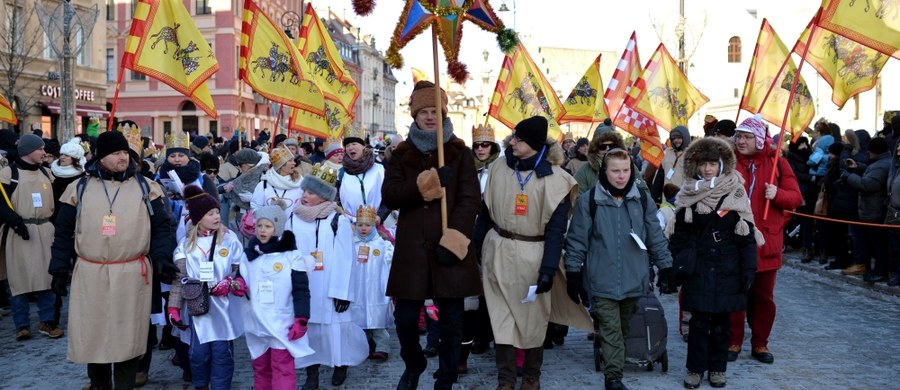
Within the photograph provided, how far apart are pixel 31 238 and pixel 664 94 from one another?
11.4 m

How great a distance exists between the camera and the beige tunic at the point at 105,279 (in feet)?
20.1

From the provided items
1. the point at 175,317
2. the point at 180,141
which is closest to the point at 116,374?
the point at 175,317

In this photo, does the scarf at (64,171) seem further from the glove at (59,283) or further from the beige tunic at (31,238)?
the glove at (59,283)

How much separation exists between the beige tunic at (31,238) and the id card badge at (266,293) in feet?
12.4

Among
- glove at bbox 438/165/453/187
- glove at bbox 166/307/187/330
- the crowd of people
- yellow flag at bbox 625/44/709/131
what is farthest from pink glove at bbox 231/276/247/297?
yellow flag at bbox 625/44/709/131

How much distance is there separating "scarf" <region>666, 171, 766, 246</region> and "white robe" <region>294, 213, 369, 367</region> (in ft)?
9.11

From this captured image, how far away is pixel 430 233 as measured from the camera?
5.91 m

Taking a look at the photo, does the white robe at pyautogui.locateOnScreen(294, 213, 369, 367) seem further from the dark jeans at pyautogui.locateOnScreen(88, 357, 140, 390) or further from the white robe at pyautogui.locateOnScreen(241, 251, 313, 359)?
the dark jeans at pyautogui.locateOnScreen(88, 357, 140, 390)

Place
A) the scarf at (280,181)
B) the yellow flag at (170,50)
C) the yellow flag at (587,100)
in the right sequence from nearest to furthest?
1. the scarf at (280,181)
2. the yellow flag at (170,50)
3. the yellow flag at (587,100)

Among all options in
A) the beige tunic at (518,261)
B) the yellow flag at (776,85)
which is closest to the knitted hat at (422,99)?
the beige tunic at (518,261)

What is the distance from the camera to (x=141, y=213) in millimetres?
6289

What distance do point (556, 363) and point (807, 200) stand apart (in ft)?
29.0

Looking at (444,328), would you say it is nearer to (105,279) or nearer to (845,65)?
(105,279)

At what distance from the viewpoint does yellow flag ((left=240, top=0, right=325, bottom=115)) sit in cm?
1130
